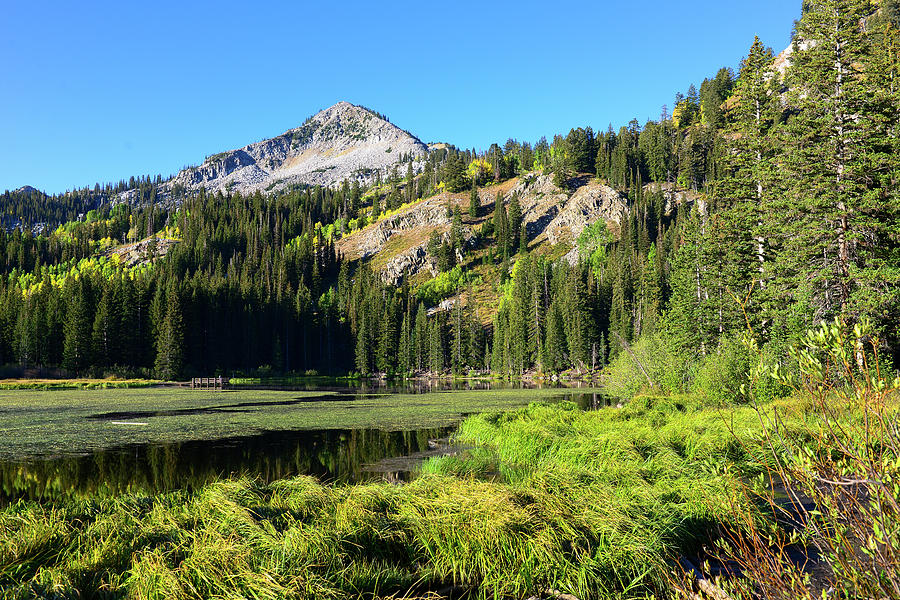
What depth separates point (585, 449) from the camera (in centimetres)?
1359

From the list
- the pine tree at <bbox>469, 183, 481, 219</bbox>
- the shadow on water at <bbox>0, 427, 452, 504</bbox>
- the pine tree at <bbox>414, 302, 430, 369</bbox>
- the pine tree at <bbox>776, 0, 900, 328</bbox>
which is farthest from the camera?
the pine tree at <bbox>469, 183, 481, 219</bbox>

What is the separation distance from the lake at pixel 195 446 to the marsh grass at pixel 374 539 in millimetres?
4501

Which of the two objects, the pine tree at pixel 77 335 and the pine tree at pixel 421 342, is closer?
the pine tree at pixel 77 335

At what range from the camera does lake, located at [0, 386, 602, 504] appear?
1398cm

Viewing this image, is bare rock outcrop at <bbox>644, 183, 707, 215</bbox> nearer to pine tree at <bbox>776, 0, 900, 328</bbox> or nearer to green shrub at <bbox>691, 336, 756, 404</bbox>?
pine tree at <bbox>776, 0, 900, 328</bbox>

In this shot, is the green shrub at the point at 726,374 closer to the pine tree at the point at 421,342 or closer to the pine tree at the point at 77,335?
the pine tree at the point at 77,335

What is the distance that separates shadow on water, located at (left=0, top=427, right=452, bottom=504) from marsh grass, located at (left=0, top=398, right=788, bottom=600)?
11.9 feet

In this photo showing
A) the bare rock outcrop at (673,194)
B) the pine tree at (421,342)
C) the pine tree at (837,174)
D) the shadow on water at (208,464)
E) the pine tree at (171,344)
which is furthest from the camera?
the bare rock outcrop at (673,194)

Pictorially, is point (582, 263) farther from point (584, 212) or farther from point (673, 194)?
point (673, 194)

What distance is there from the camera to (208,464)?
52.5 feet

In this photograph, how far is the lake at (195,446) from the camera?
1398cm

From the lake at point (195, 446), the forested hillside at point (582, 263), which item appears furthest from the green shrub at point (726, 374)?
the lake at point (195, 446)

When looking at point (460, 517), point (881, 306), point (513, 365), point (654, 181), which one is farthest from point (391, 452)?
point (654, 181)

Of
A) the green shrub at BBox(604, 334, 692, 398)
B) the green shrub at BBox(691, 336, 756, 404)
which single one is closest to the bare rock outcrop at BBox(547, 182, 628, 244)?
the green shrub at BBox(604, 334, 692, 398)
